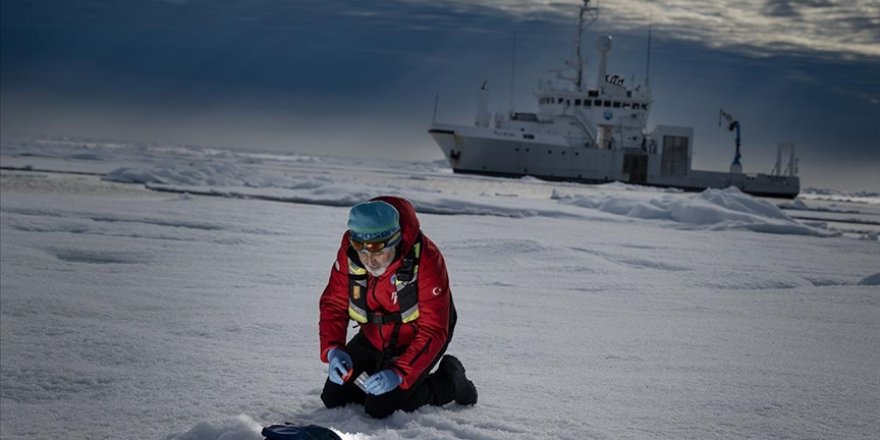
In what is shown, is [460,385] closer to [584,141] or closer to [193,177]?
[193,177]

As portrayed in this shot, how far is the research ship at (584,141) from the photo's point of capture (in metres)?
44.2

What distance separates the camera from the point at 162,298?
4957 mm

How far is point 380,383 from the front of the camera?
98.9 inches

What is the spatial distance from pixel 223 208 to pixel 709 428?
35.3ft

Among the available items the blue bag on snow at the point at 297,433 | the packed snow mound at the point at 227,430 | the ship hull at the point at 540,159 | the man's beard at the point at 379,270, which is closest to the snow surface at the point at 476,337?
the packed snow mound at the point at 227,430

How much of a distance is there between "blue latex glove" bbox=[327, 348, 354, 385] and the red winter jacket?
13 cm

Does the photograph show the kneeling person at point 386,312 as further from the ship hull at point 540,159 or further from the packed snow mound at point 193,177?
the ship hull at point 540,159

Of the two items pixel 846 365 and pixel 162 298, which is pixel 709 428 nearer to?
pixel 846 365

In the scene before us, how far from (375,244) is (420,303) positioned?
0.92ft

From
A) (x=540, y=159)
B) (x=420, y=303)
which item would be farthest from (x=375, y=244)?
(x=540, y=159)

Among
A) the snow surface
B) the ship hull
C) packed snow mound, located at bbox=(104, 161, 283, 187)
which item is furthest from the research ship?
the snow surface

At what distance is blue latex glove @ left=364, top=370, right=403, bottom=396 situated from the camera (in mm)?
2506

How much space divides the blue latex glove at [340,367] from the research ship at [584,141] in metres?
41.5

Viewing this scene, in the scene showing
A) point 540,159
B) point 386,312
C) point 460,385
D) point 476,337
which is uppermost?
point 540,159
